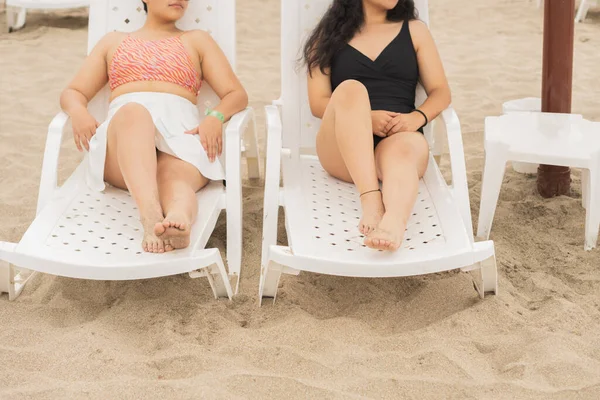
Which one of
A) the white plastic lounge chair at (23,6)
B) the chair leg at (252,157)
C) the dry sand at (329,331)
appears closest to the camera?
the dry sand at (329,331)

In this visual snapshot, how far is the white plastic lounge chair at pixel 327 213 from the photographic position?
2463 millimetres

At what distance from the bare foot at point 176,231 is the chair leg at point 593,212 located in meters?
1.46

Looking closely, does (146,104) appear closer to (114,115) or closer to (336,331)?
(114,115)

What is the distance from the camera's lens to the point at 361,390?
2227 mm

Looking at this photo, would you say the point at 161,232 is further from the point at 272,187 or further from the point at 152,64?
the point at 152,64

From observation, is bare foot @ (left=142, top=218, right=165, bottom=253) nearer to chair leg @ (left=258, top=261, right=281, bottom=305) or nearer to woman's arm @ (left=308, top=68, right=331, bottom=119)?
chair leg @ (left=258, top=261, right=281, bottom=305)

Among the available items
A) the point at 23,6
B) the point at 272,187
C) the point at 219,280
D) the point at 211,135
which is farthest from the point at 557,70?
the point at 23,6

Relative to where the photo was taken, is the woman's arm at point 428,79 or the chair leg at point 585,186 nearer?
the woman's arm at point 428,79

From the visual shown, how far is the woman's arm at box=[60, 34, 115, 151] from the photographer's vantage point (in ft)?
10.1

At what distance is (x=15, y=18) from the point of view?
657cm

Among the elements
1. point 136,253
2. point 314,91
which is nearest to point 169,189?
point 136,253

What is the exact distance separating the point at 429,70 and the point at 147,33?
1115 mm

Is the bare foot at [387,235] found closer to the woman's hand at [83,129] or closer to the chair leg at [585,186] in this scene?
the chair leg at [585,186]

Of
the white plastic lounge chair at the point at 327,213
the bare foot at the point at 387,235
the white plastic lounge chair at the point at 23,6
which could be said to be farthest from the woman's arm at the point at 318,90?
the white plastic lounge chair at the point at 23,6
